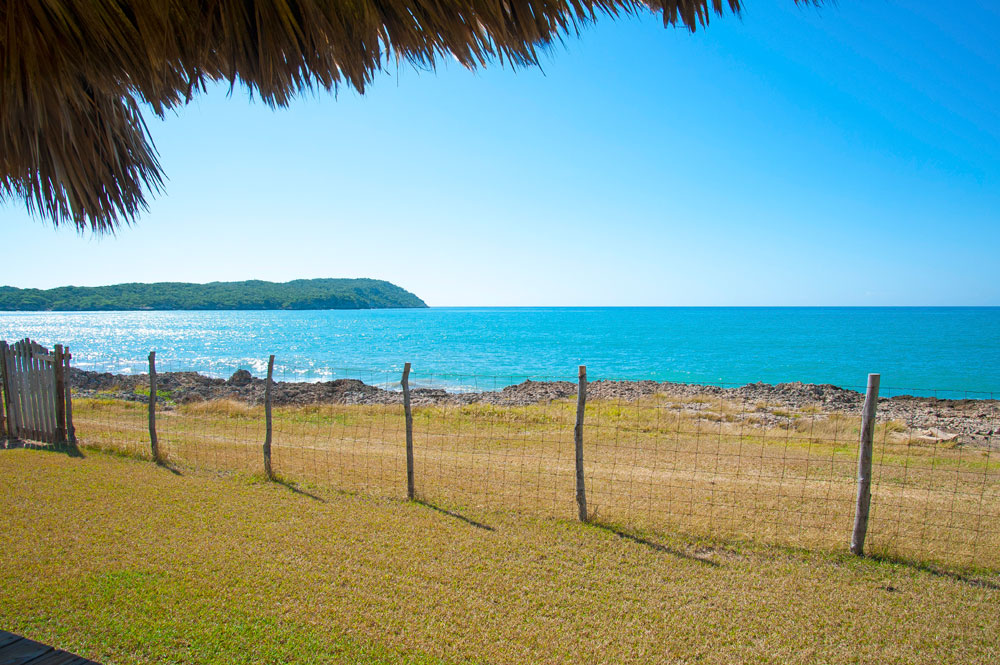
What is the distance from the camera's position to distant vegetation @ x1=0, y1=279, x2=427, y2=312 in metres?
139

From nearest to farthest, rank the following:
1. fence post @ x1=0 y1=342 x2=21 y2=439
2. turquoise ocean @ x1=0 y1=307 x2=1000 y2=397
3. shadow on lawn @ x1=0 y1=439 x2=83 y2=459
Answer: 1. shadow on lawn @ x1=0 y1=439 x2=83 y2=459
2. fence post @ x1=0 y1=342 x2=21 y2=439
3. turquoise ocean @ x1=0 y1=307 x2=1000 y2=397

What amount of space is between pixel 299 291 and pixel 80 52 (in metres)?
185

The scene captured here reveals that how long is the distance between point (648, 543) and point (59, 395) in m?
10.2

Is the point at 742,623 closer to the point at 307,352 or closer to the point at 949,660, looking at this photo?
the point at 949,660

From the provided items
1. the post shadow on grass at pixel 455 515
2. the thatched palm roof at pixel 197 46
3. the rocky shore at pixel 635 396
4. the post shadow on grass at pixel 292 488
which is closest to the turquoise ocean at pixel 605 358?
the rocky shore at pixel 635 396

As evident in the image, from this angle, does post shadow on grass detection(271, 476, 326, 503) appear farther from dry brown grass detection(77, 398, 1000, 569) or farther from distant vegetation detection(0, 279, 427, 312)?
distant vegetation detection(0, 279, 427, 312)

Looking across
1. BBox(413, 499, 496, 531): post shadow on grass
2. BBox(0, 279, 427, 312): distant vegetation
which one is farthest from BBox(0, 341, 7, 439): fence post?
BBox(0, 279, 427, 312): distant vegetation

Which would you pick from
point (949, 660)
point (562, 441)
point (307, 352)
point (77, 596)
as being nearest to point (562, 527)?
point (949, 660)

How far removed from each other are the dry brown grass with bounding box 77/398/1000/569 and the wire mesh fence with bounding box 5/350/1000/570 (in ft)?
0.12

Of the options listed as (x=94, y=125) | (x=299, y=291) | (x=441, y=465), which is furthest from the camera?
(x=299, y=291)

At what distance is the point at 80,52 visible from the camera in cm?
234

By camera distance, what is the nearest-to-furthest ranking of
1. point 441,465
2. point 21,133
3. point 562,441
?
point 21,133
point 441,465
point 562,441

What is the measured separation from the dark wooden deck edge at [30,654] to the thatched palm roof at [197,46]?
7.69ft

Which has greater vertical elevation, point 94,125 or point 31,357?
point 94,125
